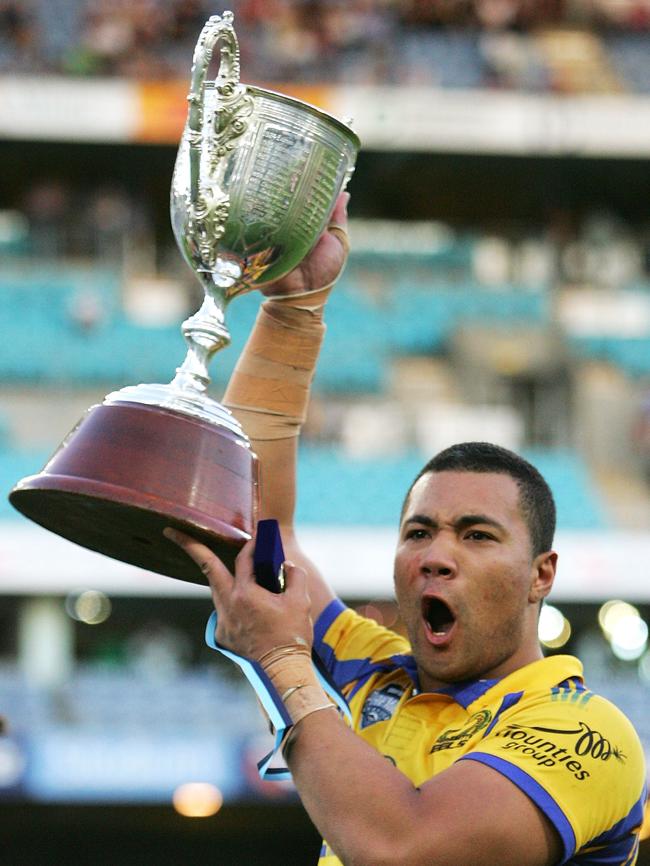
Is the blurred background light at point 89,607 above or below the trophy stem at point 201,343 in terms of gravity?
above

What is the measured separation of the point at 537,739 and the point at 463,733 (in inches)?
5.7

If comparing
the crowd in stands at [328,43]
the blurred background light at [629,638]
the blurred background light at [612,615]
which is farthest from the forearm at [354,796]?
the crowd in stands at [328,43]

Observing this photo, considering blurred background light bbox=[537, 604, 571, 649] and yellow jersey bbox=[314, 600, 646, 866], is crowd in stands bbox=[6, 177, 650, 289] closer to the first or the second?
blurred background light bbox=[537, 604, 571, 649]

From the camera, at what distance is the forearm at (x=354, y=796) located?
1.81 meters

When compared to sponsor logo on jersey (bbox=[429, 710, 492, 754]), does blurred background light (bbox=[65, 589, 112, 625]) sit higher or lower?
higher

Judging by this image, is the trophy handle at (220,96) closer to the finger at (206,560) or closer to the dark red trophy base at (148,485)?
the dark red trophy base at (148,485)

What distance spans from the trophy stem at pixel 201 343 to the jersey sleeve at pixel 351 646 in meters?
0.49

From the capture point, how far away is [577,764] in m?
1.98

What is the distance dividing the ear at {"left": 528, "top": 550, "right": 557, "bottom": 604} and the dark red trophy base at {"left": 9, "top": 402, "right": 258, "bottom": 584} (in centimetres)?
40

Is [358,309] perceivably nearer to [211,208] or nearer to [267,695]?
[211,208]

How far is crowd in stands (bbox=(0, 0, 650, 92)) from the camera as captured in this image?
1570cm

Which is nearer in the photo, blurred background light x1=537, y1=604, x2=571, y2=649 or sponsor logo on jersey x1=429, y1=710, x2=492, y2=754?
sponsor logo on jersey x1=429, y1=710, x2=492, y2=754

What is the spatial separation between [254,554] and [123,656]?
12327 mm

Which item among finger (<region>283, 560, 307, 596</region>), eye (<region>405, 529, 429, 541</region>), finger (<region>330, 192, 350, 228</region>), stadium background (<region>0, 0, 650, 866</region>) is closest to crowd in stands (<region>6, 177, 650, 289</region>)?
stadium background (<region>0, 0, 650, 866</region>)
